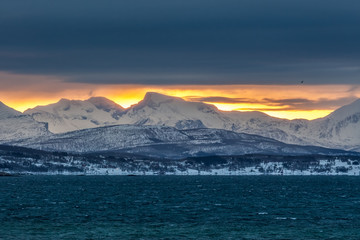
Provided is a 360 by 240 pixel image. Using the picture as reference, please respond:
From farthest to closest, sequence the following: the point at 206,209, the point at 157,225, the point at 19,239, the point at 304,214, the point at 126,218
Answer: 1. the point at 206,209
2. the point at 304,214
3. the point at 126,218
4. the point at 157,225
5. the point at 19,239

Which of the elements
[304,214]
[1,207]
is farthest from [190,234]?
[1,207]

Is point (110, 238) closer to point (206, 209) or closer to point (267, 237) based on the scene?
point (267, 237)

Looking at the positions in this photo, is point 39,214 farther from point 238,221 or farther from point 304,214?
point 304,214

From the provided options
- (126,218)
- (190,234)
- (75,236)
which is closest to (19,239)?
(75,236)

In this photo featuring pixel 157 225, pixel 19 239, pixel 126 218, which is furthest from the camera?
pixel 126 218

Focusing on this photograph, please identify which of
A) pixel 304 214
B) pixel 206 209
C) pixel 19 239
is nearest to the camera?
pixel 19 239

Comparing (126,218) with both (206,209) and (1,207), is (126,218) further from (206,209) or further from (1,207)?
(1,207)

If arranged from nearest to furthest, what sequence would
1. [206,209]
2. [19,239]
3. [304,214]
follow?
[19,239] < [304,214] < [206,209]

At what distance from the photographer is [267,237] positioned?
137 meters

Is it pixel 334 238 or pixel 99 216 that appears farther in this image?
pixel 99 216

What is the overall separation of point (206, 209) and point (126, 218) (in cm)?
3099

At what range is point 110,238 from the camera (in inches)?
5305

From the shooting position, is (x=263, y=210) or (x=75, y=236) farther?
(x=263, y=210)

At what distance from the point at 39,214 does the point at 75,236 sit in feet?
138
